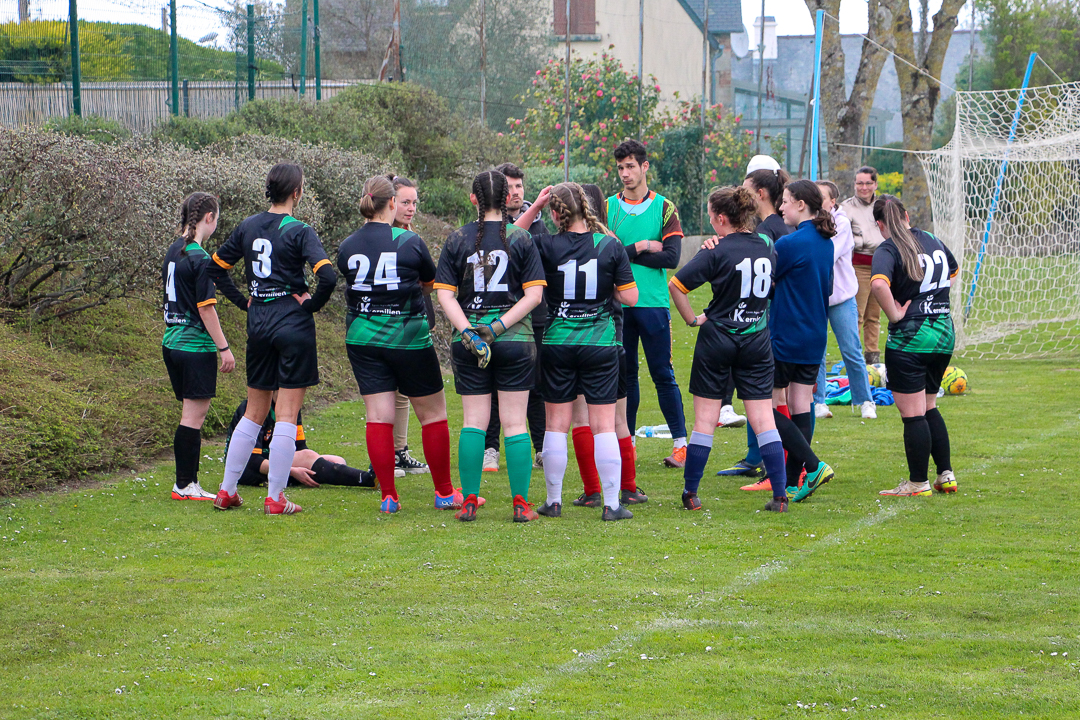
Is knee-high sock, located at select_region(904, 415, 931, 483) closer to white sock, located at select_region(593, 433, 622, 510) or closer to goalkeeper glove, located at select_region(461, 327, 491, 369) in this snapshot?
white sock, located at select_region(593, 433, 622, 510)

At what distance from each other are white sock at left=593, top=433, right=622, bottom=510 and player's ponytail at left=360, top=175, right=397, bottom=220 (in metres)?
1.80

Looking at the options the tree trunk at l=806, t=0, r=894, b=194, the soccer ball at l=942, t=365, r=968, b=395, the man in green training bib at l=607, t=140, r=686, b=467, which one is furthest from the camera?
the tree trunk at l=806, t=0, r=894, b=194

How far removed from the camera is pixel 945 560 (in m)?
5.05

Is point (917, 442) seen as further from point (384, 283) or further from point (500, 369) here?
point (384, 283)

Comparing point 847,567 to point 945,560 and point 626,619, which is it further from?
point 626,619

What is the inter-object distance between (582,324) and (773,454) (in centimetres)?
136

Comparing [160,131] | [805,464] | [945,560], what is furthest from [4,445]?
[160,131]

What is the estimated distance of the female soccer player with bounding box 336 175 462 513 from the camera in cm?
590

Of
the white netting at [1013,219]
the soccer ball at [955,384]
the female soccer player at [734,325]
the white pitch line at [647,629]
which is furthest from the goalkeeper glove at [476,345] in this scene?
the white netting at [1013,219]

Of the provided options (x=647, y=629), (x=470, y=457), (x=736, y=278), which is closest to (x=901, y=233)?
(x=736, y=278)

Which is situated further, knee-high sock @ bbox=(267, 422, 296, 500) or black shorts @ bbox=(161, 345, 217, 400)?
black shorts @ bbox=(161, 345, 217, 400)

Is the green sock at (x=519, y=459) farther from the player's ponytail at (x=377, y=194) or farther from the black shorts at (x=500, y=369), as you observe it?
the player's ponytail at (x=377, y=194)

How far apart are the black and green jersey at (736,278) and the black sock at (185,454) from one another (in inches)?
Result: 124

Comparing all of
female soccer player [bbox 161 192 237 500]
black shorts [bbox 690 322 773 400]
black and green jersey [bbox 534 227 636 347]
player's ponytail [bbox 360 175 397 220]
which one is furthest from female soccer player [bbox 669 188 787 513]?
female soccer player [bbox 161 192 237 500]
